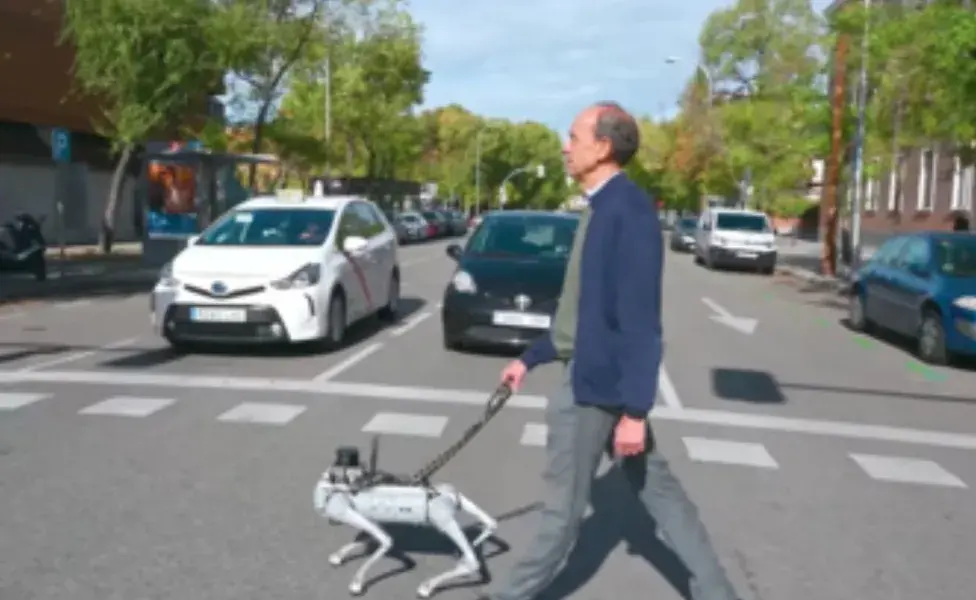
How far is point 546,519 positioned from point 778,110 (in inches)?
1617

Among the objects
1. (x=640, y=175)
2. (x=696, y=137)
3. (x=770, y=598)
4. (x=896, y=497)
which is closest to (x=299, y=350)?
(x=896, y=497)

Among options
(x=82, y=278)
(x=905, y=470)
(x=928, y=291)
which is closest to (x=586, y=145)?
(x=905, y=470)

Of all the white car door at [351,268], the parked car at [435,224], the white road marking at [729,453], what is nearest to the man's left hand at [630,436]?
the white road marking at [729,453]

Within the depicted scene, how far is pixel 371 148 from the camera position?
2466 inches

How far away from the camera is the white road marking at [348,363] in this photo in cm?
1120

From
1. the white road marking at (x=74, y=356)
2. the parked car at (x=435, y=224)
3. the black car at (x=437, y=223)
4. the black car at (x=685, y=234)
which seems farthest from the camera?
the black car at (x=437, y=223)

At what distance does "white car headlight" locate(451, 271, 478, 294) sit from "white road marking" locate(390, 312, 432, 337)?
2017 mm

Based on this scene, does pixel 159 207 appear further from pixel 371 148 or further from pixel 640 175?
pixel 640 175

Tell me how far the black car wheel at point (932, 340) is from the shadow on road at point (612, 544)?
8027 mm

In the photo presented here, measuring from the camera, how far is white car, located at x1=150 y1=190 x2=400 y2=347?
12.0 metres

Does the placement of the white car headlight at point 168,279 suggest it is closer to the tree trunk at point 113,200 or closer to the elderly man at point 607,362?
the elderly man at point 607,362

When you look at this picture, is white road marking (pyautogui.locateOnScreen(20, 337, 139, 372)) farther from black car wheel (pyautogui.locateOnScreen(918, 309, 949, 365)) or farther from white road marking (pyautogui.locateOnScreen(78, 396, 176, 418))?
black car wheel (pyautogui.locateOnScreen(918, 309, 949, 365))

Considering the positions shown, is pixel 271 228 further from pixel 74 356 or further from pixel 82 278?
pixel 82 278

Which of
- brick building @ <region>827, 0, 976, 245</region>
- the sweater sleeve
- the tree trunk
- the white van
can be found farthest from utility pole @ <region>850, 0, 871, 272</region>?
Result: the sweater sleeve
